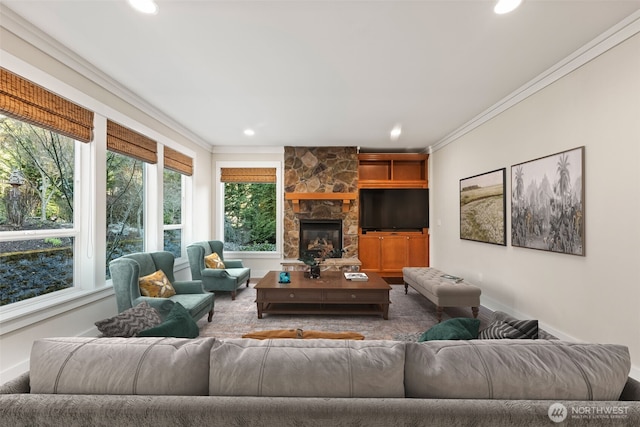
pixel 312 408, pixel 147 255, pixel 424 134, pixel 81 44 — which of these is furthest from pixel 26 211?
pixel 424 134

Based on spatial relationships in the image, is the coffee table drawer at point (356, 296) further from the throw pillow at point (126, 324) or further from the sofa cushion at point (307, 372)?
the sofa cushion at point (307, 372)

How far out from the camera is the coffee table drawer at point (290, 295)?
3.84m

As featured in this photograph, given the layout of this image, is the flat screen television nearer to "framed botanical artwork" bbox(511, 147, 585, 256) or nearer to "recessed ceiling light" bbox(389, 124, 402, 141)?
"recessed ceiling light" bbox(389, 124, 402, 141)

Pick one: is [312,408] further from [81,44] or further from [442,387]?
[81,44]

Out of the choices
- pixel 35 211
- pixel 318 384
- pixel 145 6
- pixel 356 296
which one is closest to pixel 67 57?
pixel 145 6

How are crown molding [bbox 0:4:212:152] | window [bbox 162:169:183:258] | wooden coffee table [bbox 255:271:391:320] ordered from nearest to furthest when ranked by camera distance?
crown molding [bbox 0:4:212:152]
wooden coffee table [bbox 255:271:391:320]
window [bbox 162:169:183:258]

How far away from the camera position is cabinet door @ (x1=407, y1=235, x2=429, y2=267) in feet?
20.7

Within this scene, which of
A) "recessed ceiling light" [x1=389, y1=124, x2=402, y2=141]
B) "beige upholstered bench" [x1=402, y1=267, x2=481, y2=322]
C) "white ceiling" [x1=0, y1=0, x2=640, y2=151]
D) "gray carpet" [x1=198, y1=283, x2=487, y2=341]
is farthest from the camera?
"recessed ceiling light" [x1=389, y1=124, x2=402, y2=141]

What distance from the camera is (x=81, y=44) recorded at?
101 inches

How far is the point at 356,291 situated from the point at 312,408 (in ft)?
9.75

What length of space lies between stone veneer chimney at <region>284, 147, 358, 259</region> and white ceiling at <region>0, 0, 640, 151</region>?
2122 mm

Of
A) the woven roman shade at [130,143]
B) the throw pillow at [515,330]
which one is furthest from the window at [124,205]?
the throw pillow at [515,330]

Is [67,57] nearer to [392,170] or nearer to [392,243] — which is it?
[392,170]

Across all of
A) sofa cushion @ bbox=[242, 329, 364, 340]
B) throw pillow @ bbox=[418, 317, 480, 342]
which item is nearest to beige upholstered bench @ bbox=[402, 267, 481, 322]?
throw pillow @ bbox=[418, 317, 480, 342]
